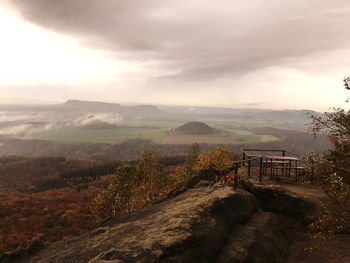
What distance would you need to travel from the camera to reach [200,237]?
1262 cm

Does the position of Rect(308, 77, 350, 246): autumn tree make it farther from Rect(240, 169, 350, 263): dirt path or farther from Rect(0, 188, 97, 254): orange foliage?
Rect(0, 188, 97, 254): orange foliage

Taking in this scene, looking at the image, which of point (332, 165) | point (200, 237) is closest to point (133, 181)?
point (200, 237)

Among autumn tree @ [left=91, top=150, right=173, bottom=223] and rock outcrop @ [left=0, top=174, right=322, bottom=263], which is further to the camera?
autumn tree @ [left=91, top=150, right=173, bottom=223]

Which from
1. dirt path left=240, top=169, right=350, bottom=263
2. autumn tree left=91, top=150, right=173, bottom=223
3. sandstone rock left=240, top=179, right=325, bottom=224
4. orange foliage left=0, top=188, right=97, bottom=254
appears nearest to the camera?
dirt path left=240, top=169, right=350, bottom=263

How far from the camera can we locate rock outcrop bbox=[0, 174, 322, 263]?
11.4m

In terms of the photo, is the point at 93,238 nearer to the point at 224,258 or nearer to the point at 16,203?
the point at 224,258

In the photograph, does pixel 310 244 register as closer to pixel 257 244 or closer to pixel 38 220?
pixel 257 244

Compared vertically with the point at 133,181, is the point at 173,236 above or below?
above

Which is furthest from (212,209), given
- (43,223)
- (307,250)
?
(43,223)

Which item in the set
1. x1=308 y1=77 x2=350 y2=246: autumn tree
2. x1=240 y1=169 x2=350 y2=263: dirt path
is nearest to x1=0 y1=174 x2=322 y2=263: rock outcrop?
x1=240 y1=169 x2=350 y2=263: dirt path

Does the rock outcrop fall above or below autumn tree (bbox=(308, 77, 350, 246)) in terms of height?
below

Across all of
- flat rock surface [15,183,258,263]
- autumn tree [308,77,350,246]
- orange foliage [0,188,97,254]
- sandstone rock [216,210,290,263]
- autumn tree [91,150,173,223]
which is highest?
autumn tree [308,77,350,246]

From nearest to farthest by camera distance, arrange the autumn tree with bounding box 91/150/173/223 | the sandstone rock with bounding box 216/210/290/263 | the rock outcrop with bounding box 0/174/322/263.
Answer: the rock outcrop with bounding box 0/174/322/263 → the sandstone rock with bounding box 216/210/290/263 → the autumn tree with bounding box 91/150/173/223

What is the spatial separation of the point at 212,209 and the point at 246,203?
427 cm
